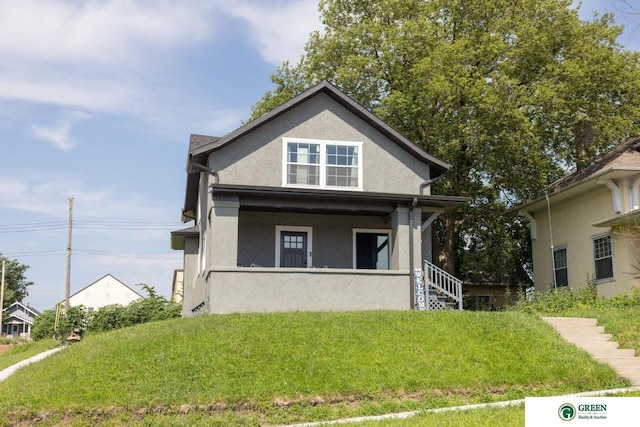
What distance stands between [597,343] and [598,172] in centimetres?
764

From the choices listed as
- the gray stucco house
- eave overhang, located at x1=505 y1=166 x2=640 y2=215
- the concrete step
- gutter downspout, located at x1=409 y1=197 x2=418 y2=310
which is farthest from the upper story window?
the concrete step

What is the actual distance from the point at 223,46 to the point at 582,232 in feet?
44.7

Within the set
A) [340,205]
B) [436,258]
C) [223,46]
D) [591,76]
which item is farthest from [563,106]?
[223,46]

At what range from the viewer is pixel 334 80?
95.7ft

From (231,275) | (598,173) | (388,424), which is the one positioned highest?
(598,173)

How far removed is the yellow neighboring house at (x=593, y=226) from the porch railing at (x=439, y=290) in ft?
15.9

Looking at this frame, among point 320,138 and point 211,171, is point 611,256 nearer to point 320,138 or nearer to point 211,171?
point 320,138

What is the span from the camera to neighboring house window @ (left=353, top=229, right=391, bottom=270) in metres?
21.8

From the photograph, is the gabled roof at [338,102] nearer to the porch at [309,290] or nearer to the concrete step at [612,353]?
the porch at [309,290]

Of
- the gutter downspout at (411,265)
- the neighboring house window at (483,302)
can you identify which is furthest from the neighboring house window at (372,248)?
the neighboring house window at (483,302)

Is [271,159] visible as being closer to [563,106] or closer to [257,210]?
[257,210]

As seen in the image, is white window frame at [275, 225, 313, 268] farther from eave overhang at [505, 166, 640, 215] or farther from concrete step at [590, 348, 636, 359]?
concrete step at [590, 348, 636, 359]

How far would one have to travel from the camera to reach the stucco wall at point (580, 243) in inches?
843

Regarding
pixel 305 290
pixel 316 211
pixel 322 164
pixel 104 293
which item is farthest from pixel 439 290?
pixel 104 293
